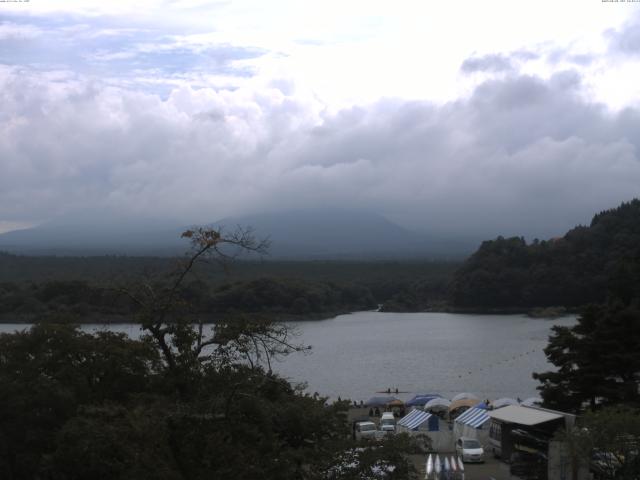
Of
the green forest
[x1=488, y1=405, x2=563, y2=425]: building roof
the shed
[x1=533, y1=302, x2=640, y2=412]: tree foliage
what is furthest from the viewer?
the green forest

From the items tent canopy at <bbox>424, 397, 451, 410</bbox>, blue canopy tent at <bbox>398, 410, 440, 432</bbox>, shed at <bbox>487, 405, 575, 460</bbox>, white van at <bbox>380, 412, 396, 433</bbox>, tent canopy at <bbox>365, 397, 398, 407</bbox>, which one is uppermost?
shed at <bbox>487, 405, 575, 460</bbox>

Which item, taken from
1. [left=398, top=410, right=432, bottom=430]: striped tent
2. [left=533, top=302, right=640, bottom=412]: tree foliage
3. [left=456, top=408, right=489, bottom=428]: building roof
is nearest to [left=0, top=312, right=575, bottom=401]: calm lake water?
[left=398, top=410, right=432, bottom=430]: striped tent

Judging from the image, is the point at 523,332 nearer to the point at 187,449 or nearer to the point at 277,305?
the point at 277,305

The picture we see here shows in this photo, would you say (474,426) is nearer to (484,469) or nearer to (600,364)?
(484,469)

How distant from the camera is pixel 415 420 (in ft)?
53.7

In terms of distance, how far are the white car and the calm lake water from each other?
518cm

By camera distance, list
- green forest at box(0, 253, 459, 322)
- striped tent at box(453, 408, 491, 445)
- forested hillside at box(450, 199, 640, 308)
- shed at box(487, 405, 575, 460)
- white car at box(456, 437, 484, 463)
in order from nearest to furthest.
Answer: shed at box(487, 405, 575, 460), white car at box(456, 437, 484, 463), striped tent at box(453, 408, 491, 445), green forest at box(0, 253, 459, 322), forested hillside at box(450, 199, 640, 308)

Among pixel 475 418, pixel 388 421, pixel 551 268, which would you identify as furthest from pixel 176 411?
pixel 551 268

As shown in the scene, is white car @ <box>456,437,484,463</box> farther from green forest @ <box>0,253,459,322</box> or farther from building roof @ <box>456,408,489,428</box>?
green forest @ <box>0,253,459,322</box>

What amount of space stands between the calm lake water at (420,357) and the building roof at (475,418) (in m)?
4.12

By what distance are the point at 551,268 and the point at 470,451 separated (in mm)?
41796

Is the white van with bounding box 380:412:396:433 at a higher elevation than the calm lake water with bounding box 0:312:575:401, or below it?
higher

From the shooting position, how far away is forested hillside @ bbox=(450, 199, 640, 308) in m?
51.8

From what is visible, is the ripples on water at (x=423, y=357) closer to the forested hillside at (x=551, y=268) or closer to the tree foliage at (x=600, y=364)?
the forested hillside at (x=551, y=268)
